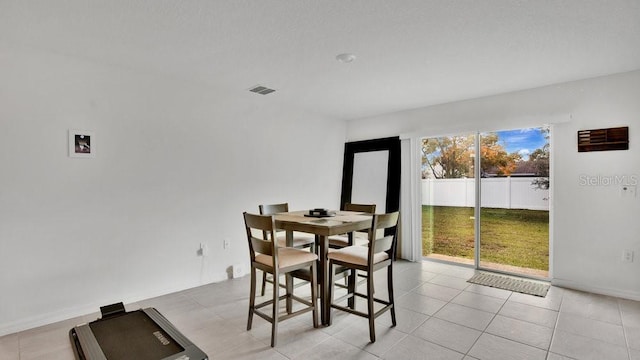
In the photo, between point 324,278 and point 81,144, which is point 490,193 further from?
point 81,144

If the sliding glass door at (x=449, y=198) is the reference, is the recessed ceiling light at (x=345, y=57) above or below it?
above

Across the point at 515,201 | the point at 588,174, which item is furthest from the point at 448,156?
the point at 588,174

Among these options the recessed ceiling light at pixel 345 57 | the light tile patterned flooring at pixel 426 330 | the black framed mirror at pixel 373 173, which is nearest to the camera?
the light tile patterned flooring at pixel 426 330

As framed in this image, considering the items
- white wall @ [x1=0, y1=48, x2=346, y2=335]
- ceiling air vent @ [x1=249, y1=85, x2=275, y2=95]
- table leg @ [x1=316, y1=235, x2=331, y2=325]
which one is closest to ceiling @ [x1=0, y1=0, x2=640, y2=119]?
ceiling air vent @ [x1=249, y1=85, x2=275, y2=95]

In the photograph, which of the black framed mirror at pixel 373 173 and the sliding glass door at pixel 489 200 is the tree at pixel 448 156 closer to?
the sliding glass door at pixel 489 200

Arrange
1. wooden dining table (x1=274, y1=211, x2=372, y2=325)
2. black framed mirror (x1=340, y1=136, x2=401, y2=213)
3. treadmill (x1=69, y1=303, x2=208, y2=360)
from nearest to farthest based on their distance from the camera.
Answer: treadmill (x1=69, y1=303, x2=208, y2=360) → wooden dining table (x1=274, y1=211, x2=372, y2=325) → black framed mirror (x1=340, y1=136, x2=401, y2=213)

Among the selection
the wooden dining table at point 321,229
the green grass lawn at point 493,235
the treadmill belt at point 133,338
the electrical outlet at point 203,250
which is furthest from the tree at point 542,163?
the treadmill belt at point 133,338

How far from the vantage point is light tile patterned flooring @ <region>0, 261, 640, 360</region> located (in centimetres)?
237

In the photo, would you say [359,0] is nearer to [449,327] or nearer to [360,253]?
[360,253]

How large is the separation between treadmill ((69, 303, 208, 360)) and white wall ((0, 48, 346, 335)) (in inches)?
49.6

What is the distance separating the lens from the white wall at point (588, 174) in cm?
337

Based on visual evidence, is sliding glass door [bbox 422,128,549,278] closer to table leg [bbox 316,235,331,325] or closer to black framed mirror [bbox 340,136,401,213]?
black framed mirror [bbox 340,136,401,213]

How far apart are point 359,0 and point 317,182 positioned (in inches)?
136

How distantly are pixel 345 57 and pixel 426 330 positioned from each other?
2495 mm
